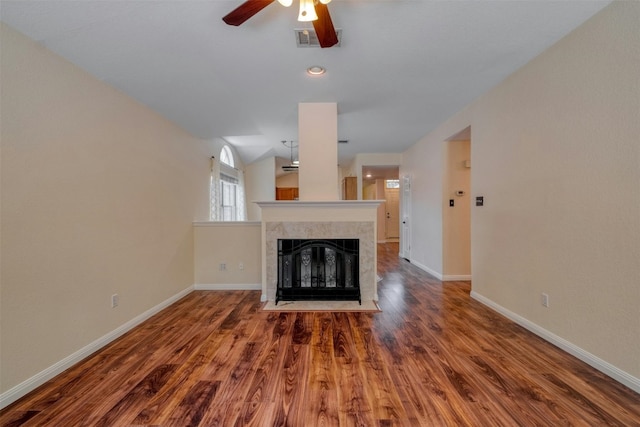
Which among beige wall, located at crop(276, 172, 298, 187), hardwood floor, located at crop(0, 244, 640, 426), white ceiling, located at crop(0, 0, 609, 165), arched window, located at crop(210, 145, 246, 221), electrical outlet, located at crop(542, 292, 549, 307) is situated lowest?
hardwood floor, located at crop(0, 244, 640, 426)

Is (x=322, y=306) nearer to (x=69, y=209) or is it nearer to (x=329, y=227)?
(x=329, y=227)

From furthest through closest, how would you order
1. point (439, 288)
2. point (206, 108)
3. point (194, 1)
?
point (439, 288), point (206, 108), point (194, 1)

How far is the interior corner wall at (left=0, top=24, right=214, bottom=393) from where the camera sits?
1729 mm

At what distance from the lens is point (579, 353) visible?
6.64 ft

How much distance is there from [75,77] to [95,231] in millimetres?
1317

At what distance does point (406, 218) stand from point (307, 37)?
4.76 metres

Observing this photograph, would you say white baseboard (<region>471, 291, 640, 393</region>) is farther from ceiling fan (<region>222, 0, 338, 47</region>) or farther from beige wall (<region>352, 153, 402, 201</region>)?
beige wall (<region>352, 153, 402, 201</region>)

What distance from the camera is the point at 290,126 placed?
13.7 ft

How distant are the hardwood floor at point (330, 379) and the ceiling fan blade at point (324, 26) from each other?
236cm

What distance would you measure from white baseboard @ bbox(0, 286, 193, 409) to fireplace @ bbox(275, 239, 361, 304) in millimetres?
1586

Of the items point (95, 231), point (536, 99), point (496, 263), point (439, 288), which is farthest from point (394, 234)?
point (95, 231)

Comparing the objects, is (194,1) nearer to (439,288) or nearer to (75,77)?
(75,77)

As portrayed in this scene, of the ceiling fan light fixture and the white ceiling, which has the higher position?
the white ceiling

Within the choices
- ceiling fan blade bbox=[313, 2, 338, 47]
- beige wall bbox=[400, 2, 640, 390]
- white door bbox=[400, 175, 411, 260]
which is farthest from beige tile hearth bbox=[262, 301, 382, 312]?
white door bbox=[400, 175, 411, 260]
